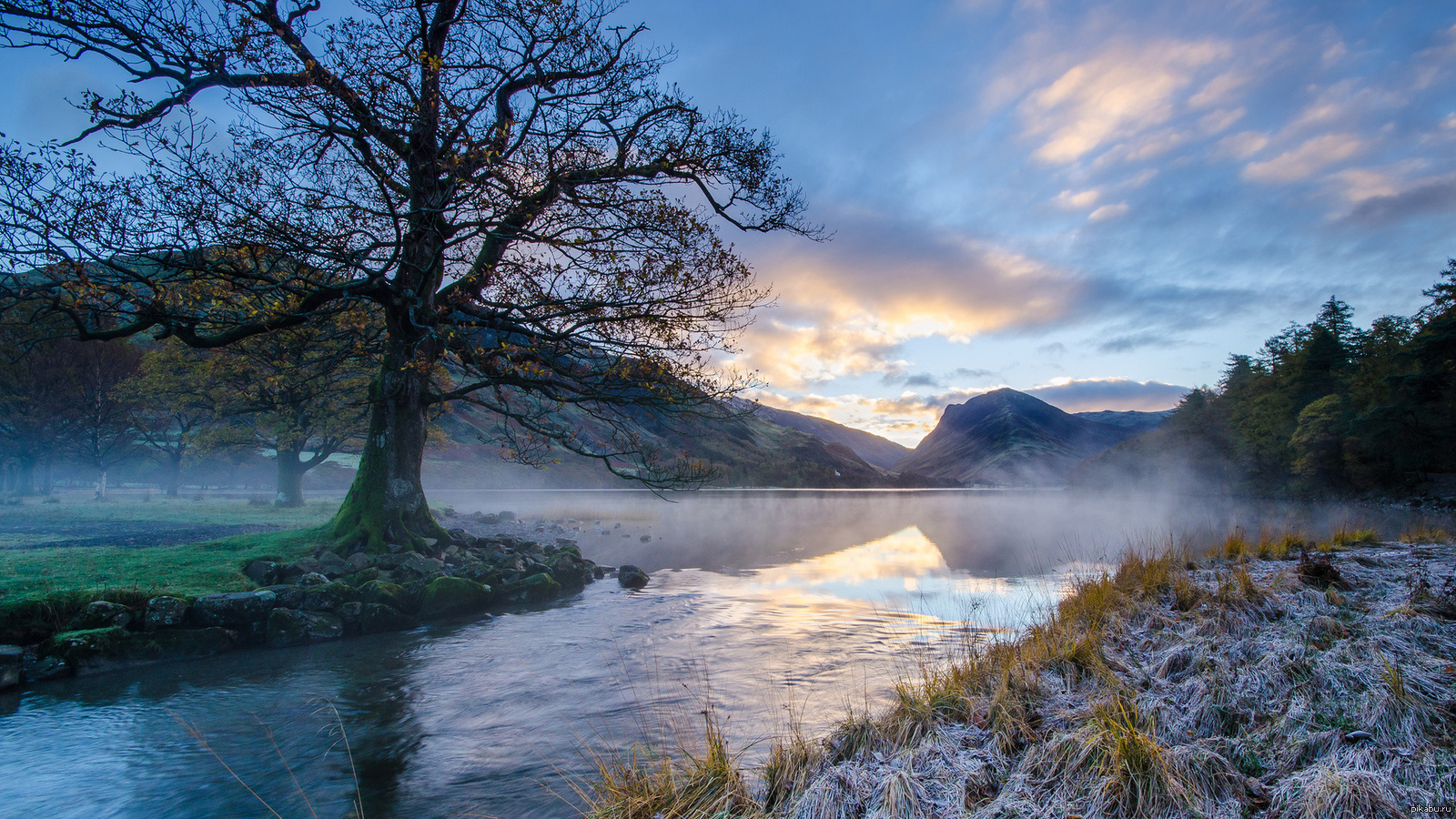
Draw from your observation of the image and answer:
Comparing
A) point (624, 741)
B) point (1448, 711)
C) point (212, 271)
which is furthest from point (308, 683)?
point (1448, 711)

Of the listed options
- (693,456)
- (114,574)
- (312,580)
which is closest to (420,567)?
(312,580)

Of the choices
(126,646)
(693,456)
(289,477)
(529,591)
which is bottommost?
(529,591)

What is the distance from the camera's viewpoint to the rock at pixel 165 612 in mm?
8697

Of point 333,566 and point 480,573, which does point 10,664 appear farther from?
point 480,573

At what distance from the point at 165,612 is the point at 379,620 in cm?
292

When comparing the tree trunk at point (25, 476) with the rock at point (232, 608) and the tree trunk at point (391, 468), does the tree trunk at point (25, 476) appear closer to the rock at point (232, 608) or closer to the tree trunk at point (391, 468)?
the tree trunk at point (391, 468)

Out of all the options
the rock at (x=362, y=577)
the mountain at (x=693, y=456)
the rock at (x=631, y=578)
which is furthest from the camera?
the mountain at (x=693, y=456)

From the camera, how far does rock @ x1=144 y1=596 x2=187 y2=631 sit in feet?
28.5

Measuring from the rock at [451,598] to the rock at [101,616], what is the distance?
4.14m

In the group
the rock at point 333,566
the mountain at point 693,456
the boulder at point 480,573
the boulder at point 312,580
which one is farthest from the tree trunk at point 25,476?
the boulder at point 480,573

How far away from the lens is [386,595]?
10883 mm

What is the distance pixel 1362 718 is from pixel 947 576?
1276 cm

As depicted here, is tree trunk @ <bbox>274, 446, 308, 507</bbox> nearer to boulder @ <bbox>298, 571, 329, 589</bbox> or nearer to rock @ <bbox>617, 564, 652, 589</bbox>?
boulder @ <bbox>298, 571, 329, 589</bbox>

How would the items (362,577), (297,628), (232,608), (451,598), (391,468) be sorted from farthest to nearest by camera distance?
(391,468)
(451,598)
(362,577)
(297,628)
(232,608)
